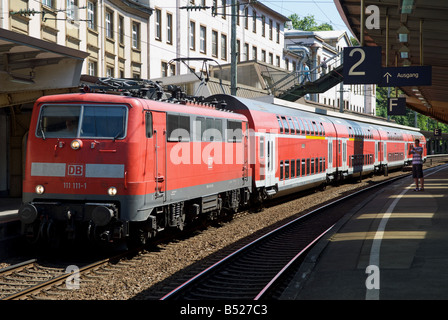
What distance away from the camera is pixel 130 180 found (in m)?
11.2

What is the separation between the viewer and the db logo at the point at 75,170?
1139 cm

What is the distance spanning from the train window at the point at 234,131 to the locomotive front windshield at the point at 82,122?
5.09m

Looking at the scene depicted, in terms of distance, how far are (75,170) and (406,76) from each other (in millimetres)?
Answer: 11391

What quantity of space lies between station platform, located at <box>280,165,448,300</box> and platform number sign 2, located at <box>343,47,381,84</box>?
3529 millimetres

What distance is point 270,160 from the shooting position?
1994 centimetres

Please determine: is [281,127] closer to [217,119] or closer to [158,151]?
[217,119]

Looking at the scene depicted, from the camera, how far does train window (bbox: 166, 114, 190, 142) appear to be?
41.6 feet

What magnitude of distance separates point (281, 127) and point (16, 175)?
27.9ft

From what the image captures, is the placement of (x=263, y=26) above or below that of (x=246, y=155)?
above

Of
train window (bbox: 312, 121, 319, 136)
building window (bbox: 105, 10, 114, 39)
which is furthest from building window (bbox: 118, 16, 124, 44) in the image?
train window (bbox: 312, 121, 319, 136)

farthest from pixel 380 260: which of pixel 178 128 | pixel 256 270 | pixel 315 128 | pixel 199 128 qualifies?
pixel 315 128

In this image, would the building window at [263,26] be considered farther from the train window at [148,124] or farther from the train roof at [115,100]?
the train window at [148,124]

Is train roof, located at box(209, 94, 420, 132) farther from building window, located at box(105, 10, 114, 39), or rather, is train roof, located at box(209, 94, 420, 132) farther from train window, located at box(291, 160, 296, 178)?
building window, located at box(105, 10, 114, 39)

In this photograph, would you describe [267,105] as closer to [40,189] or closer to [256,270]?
[256,270]
